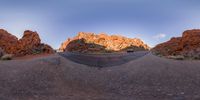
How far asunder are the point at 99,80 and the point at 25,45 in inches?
347

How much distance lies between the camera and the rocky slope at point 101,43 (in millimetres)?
23078

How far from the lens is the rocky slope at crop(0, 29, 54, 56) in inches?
762

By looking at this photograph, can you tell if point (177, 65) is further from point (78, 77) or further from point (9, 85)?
point (9, 85)

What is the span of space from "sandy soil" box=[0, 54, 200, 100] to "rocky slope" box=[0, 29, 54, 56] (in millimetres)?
5311

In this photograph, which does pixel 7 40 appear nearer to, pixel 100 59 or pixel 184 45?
pixel 100 59

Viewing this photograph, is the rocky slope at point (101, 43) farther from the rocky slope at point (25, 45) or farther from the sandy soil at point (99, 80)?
the sandy soil at point (99, 80)

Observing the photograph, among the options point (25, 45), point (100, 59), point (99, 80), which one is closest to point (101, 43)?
point (25, 45)

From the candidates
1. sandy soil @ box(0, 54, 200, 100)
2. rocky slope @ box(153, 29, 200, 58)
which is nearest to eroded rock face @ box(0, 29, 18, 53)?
sandy soil @ box(0, 54, 200, 100)

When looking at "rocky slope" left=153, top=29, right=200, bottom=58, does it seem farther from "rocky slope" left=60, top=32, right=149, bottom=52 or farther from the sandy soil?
the sandy soil

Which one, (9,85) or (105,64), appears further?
(105,64)

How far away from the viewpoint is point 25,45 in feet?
64.5

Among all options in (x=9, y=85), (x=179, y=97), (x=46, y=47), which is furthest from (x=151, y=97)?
(x=46, y=47)

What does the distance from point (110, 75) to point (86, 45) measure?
1088cm

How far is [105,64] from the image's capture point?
13.5 m
